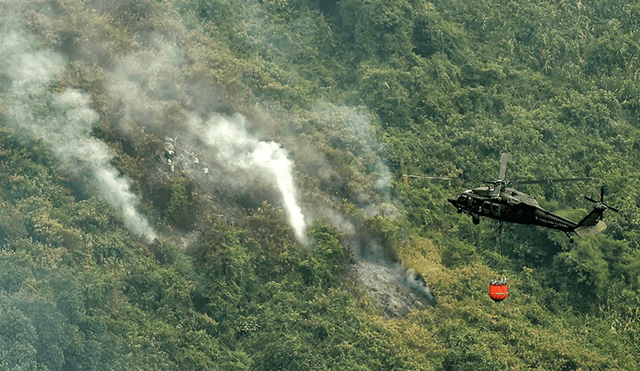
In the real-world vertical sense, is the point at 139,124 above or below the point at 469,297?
above

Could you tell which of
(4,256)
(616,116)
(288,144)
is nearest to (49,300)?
(4,256)

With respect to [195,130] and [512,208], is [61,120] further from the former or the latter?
[512,208]

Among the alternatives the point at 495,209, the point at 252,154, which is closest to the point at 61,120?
the point at 252,154

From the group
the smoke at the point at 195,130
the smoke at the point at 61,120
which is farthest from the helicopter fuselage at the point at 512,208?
the smoke at the point at 61,120

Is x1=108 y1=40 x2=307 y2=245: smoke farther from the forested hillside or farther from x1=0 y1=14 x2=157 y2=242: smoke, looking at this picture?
x1=0 y1=14 x2=157 y2=242: smoke

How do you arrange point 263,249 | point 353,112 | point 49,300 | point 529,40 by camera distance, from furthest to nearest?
point 529,40, point 353,112, point 263,249, point 49,300

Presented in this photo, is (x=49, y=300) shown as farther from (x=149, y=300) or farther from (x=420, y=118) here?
(x=420, y=118)
